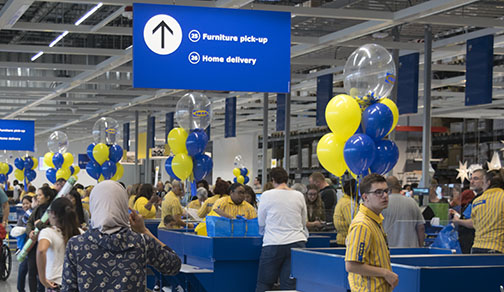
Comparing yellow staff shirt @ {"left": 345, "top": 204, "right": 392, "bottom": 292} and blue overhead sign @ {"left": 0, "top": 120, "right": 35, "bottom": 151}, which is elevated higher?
blue overhead sign @ {"left": 0, "top": 120, "right": 35, "bottom": 151}

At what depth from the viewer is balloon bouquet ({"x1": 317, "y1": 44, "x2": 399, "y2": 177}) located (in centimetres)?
631

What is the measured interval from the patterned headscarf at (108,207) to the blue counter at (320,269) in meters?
2.39

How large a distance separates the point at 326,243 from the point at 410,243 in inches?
41.6

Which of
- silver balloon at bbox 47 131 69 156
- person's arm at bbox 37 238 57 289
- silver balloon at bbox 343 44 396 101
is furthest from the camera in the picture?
silver balloon at bbox 47 131 69 156

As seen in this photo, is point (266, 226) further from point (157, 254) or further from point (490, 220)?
point (157, 254)

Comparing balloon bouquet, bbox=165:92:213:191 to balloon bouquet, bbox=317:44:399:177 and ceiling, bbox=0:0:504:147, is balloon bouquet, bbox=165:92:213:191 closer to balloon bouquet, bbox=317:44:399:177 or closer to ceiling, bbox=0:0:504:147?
ceiling, bbox=0:0:504:147

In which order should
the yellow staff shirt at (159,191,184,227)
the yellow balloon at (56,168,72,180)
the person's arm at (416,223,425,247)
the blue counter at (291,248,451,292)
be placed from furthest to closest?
the yellow balloon at (56,168,72,180) → the yellow staff shirt at (159,191,184,227) → the person's arm at (416,223,425,247) → the blue counter at (291,248,451,292)

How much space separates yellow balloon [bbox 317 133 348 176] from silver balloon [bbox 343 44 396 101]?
0.43 meters

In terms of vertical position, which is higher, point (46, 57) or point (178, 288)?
point (46, 57)

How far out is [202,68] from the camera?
7.43 meters

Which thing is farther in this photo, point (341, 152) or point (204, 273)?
point (204, 273)

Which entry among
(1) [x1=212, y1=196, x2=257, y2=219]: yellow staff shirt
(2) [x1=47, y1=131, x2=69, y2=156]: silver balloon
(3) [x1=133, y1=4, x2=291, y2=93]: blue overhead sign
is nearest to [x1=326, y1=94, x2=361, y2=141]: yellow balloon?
(3) [x1=133, y1=4, x2=291, y2=93]: blue overhead sign

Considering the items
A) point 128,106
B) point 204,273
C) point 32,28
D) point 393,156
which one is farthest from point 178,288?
point 128,106

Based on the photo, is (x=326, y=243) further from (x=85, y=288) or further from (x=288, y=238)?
(x=85, y=288)
